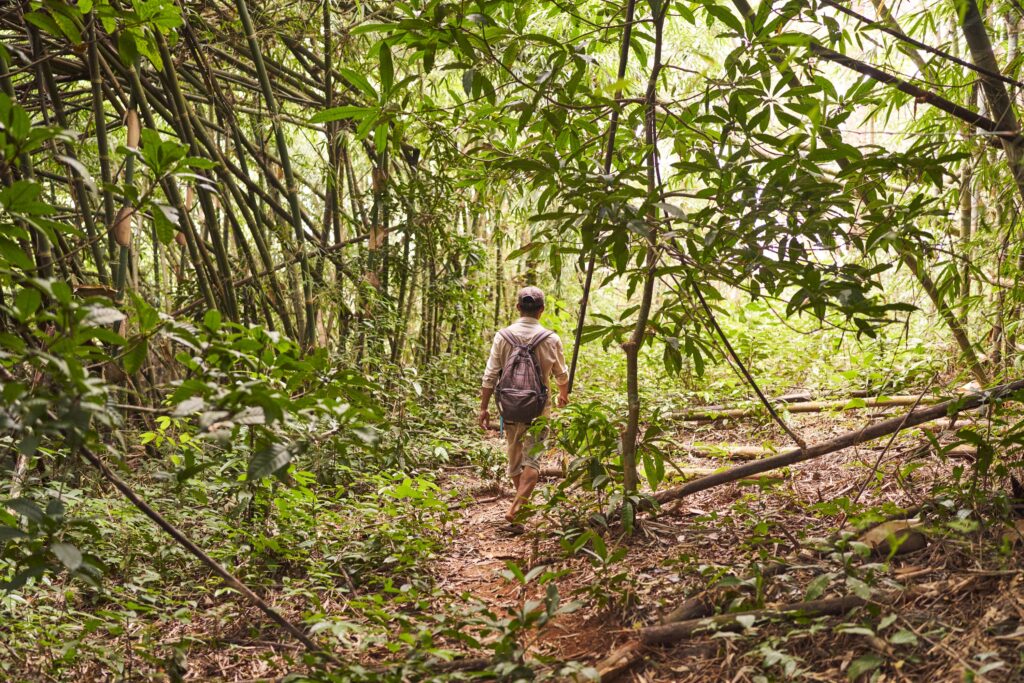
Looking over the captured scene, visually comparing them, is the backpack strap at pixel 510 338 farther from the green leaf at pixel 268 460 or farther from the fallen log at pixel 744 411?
the green leaf at pixel 268 460

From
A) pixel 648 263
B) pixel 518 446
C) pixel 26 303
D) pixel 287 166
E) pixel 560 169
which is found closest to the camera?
pixel 26 303

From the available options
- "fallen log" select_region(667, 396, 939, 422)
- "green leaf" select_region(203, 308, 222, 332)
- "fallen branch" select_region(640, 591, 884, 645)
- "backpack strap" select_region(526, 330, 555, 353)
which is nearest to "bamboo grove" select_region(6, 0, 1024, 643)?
"green leaf" select_region(203, 308, 222, 332)

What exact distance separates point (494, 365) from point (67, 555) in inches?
100

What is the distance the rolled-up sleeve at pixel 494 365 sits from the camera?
367 cm

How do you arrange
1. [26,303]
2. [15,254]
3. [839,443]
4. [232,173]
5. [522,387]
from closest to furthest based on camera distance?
[26,303], [15,254], [839,443], [522,387], [232,173]

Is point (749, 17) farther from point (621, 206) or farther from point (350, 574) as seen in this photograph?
point (350, 574)

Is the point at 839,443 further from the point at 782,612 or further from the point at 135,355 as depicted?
the point at 135,355

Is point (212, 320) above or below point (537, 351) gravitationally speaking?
above

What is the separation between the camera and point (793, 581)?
2020 millimetres

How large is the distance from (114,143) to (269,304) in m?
1.90

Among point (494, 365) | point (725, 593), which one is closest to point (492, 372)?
point (494, 365)

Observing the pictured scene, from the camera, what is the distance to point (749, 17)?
195 cm

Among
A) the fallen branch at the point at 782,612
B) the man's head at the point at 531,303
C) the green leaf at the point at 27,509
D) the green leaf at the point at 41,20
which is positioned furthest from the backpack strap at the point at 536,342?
the green leaf at the point at 27,509

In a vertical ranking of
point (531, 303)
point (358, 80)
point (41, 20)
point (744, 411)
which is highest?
point (41, 20)
